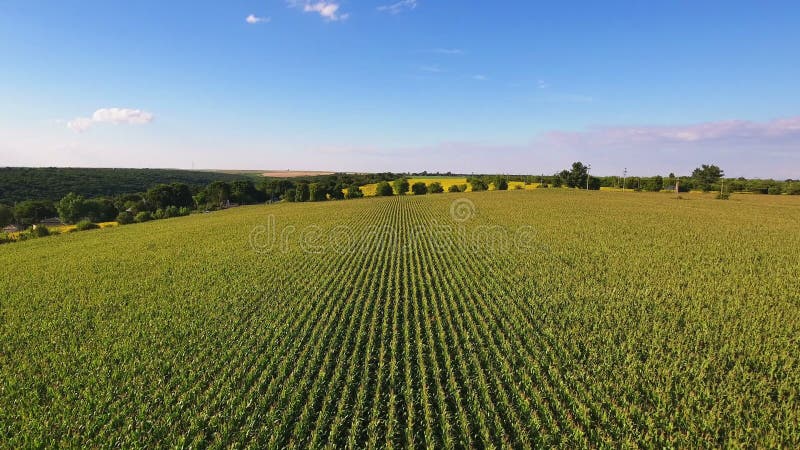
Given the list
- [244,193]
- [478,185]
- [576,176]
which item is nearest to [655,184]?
[576,176]

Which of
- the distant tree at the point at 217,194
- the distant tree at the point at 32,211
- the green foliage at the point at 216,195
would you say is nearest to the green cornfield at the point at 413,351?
the distant tree at the point at 32,211

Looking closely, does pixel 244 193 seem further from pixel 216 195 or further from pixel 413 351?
pixel 413 351

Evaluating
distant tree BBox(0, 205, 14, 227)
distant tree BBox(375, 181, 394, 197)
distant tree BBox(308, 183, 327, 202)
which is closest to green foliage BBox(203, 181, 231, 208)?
distant tree BBox(308, 183, 327, 202)

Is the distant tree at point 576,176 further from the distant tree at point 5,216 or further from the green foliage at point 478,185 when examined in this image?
the distant tree at point 5,216

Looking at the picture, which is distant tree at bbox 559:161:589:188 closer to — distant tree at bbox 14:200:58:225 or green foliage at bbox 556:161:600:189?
green foliage at bbox 556:161:600:189

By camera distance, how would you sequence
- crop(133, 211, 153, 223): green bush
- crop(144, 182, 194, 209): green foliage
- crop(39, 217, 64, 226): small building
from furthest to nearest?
1. crop(144, 182, 194, 209): green foliage
2. crop(39, 217, 64, 226): small building
3. crop(133, 211, 153, 223): green bush

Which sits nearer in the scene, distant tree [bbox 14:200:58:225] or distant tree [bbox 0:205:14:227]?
distant tree [bbox 0:205:14:227]

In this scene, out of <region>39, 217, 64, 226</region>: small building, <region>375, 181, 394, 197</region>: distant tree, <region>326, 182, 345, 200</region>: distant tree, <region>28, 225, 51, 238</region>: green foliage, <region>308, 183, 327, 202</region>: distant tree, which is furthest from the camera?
<region>326, 182, 345, 200</region>: distant tree
